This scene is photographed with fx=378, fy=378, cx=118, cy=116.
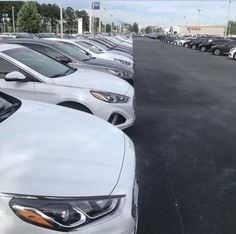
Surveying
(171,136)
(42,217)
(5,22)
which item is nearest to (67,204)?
(42,217)

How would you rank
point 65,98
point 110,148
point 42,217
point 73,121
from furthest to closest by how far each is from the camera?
point 65,98
point 73,121
point 110,148
point 42,217

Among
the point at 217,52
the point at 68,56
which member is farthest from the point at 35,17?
the point at 68,56

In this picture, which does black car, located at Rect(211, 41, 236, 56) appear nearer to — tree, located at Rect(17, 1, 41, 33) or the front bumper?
tree, located at Rect(17, 1, 41, 33)

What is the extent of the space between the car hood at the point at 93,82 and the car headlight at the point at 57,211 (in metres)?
3.70

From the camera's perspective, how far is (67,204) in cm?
221

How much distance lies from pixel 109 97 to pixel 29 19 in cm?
5510

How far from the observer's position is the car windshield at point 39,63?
587cm

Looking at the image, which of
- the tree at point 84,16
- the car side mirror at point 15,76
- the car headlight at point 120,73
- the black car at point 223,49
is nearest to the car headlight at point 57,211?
the car side mirror at point 15,76

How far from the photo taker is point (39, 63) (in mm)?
6184

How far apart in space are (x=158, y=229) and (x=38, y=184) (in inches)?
64.8

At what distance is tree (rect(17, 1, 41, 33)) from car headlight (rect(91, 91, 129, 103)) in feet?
177

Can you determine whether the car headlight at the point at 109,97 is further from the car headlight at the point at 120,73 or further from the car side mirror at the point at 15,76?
the car headlight at the point at 120,73

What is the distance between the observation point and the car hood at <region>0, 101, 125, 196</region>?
2.28 m

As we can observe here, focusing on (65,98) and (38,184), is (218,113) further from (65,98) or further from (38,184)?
(38,184)
